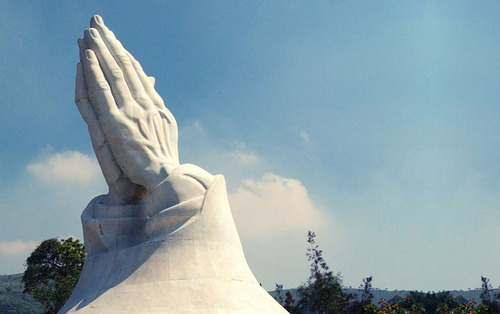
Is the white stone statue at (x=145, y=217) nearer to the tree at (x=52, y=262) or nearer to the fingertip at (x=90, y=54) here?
the fingertip at (x=90, y=54)

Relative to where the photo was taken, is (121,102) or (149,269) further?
(121,102)

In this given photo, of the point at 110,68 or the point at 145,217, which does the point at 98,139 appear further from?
the point at 145,217

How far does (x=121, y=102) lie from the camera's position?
14.9 m

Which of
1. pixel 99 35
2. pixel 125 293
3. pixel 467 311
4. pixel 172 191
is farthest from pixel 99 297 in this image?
pixel 467 311

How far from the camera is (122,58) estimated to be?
15.7m

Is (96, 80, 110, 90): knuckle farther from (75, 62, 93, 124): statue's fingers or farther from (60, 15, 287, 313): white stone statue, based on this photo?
(75, 62, 93, 124): statue's fingers

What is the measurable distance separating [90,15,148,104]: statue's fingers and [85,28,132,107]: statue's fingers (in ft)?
0.41

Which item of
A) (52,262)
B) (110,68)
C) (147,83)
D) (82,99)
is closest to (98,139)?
(82,99)

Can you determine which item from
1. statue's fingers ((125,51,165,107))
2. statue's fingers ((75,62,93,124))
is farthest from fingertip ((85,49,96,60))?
statue's fingers ((125,51,165,107))

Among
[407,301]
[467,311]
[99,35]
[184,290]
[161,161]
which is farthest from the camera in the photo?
[407,301]

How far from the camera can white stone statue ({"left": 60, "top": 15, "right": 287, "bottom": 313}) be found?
39.3 feet

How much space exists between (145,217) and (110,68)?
4363 millimetres

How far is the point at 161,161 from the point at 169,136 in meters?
1.08

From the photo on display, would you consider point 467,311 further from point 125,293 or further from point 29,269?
point 29,269
